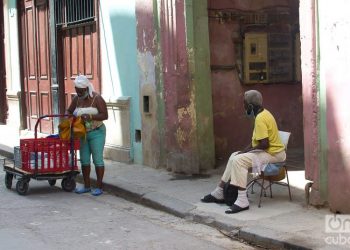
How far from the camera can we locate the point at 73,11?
12195 millimetres

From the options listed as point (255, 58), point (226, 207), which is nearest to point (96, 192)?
point (226, 207)

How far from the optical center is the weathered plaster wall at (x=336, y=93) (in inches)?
241

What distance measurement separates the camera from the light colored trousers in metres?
6.73

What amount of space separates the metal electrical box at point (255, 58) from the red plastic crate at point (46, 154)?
3024 millimetres

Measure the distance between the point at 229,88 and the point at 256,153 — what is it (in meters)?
2.82

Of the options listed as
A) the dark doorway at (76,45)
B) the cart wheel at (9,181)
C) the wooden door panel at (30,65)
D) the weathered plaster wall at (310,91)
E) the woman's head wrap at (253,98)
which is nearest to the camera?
the weathered plaster wall at (310,91)

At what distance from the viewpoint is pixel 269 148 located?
6.88 meters

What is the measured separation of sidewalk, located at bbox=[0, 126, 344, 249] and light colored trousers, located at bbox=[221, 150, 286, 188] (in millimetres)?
370

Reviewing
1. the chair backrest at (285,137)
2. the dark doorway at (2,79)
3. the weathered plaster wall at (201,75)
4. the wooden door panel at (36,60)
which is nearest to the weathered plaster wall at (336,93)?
the chair backrest at (285,137)

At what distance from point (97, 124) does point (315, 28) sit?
3.35 metres

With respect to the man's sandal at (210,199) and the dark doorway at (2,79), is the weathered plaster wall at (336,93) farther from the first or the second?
the dark doorway at (2,79)

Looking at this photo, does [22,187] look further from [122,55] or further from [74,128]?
→ [122,55]

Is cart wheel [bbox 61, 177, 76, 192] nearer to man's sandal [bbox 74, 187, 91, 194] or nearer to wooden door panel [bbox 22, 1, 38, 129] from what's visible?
man's sandal [bbox 74, 187, 91, 194]

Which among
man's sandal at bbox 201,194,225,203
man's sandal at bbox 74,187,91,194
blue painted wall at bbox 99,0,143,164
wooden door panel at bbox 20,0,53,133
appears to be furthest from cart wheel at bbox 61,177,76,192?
wooden door panel at bbox 20,0,53,133
